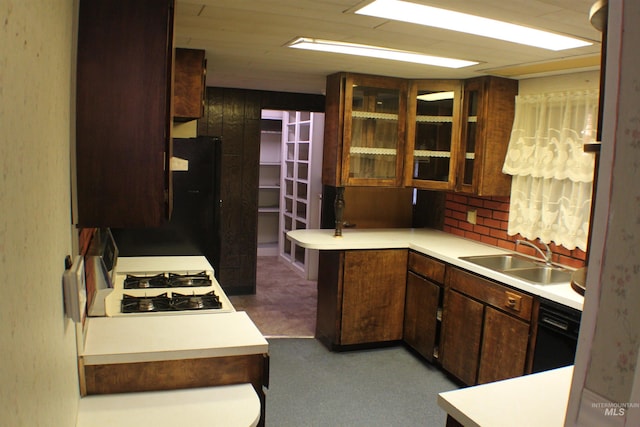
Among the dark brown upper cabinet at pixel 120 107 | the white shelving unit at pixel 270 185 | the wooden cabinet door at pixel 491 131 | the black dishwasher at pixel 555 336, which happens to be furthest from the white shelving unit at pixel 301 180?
the dark brown upper cabinet at pixel 120 107

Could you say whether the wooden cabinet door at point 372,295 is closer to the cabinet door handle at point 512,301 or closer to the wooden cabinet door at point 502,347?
the wooden cabinet door at point 502,347

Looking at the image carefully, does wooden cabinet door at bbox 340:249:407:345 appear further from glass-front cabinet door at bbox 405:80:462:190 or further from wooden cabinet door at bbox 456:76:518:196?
wooden cabinet door at bbox 456:76:518:196

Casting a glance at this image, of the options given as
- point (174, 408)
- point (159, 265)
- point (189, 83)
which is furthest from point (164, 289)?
point (189, 83)

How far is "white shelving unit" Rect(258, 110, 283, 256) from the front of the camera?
7.38 metres

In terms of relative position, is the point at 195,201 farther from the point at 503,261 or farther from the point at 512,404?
the point at 512,404

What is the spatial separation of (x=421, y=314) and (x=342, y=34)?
210cm

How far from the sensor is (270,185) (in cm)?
766

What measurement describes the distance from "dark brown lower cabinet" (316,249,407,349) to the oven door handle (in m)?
1.31

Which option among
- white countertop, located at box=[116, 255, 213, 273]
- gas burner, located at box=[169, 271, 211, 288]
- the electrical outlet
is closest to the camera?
gas burner, located at box=[169, 271, 211, 288]

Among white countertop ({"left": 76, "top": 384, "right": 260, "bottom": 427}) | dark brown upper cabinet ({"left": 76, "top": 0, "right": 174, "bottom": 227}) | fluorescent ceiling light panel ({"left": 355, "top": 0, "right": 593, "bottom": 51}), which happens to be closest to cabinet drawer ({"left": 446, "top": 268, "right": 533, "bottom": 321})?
fluorescent ceiling light panel ({"left": 355, "top": 0, "right": 593, "bottom": 51})

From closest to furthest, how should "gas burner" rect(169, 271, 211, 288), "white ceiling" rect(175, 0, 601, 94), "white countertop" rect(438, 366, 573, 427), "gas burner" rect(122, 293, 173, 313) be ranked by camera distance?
1. "white countertop" rect(438, 366, 573, 427)
2. "white ceiling" rect(175, 0, 601, 94)
3. "gas burner" rect(122, 293, 173, 313)
4. "gas burner" rect(169, 271, 211, 288)

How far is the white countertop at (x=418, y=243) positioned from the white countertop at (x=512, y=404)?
1224mm

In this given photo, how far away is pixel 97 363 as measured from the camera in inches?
65.4

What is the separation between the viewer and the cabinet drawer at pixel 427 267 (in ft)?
11.3
